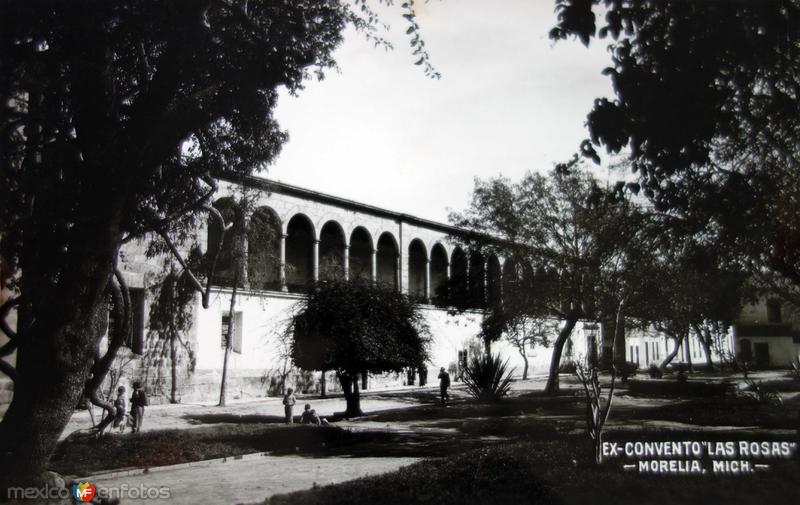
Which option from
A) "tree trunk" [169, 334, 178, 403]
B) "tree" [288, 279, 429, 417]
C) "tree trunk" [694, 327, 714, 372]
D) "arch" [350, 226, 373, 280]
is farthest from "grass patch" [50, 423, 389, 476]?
"tree trunk" [694, 327, 714, 372]

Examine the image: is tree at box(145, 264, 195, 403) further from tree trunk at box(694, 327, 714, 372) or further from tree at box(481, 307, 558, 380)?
tree trunk at box(694, 327, 714, 372)

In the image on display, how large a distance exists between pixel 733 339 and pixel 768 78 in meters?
61.2

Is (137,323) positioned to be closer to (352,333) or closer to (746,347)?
(352,333)

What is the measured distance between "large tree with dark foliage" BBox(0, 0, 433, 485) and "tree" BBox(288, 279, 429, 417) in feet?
27.0

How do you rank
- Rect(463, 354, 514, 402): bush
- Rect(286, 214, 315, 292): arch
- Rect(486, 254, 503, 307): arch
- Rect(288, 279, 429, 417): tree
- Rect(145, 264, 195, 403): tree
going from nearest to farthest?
Rect(463, 354, 514, 402): bush < Rect(288, 279, 429, 417): tree < Rect(145, 264, 195, 403): tree < Rect(486, 254, 503, 307): arch < Rect(286, 214, 315, 292): arch

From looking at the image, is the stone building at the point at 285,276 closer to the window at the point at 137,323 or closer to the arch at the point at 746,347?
the window at the point at 137,323

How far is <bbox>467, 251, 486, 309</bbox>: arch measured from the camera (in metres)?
28.3

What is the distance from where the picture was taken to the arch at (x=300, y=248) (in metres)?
29.2

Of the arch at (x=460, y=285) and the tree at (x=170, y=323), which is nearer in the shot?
the tree at (x=170, y=323)

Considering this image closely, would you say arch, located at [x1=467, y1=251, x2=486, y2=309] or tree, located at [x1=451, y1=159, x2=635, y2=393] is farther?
arch, located at [x1=467, y1=251, x2=486, y2=309]

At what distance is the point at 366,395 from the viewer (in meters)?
27.5

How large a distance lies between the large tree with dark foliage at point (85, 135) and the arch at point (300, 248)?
19.0 m

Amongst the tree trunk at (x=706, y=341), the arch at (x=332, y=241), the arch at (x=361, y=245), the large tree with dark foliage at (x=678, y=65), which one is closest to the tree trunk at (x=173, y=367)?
the arch at (x=332, y=241)

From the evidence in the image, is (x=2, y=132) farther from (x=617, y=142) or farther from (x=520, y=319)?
(x=520, y=319)
